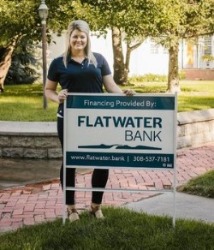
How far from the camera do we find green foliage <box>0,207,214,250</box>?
4.21 metres

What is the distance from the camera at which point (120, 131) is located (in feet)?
15.2

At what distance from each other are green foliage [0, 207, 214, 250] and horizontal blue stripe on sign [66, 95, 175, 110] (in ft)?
3.38

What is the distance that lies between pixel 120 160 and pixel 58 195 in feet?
5.70

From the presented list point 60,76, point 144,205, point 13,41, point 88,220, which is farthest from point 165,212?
point 13,41

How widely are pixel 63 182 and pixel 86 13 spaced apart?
34.7 feet

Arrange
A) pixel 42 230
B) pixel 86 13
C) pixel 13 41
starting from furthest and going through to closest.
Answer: pixel 13 41
pixel 86 13
pixel 42 230

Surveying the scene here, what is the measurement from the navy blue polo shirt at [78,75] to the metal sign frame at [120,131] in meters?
0.15

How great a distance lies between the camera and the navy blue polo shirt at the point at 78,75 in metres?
4.70

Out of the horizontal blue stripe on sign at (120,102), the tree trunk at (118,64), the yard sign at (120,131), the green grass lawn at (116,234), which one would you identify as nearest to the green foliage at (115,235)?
the green grass lawn at (116,234)

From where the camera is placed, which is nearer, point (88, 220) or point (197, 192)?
point (88, 220)

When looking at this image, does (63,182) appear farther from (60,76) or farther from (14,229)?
(60,76)

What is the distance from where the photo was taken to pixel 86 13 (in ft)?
48.4

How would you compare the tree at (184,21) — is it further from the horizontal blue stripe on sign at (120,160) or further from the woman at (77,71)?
the horizontal blue stripe on sign at (120,160)

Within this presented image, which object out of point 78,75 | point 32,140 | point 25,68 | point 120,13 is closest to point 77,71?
point 78,75
